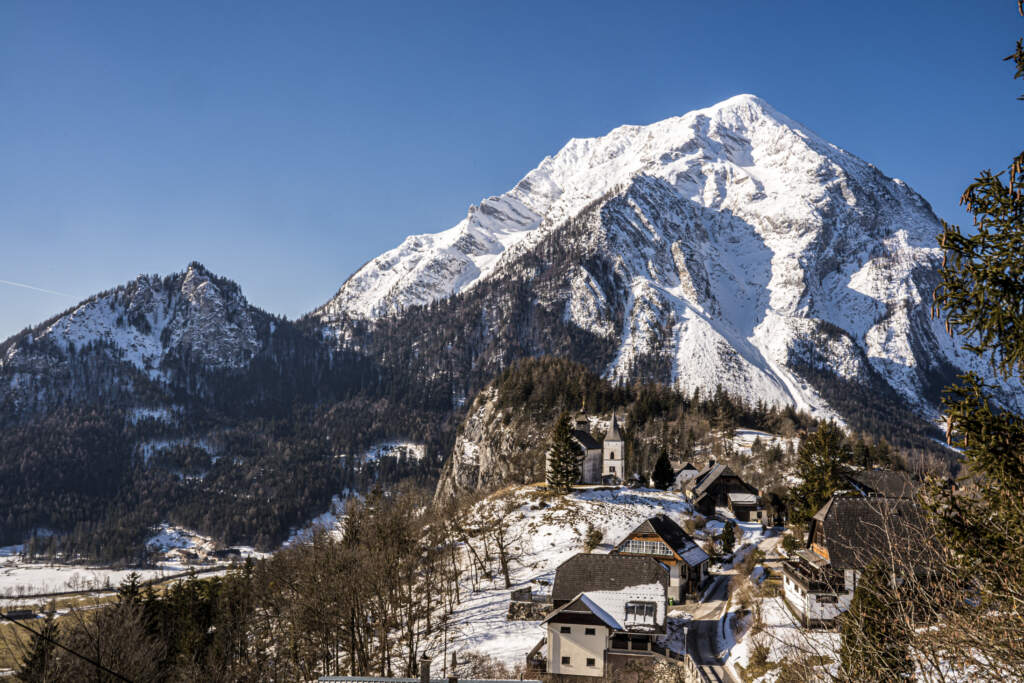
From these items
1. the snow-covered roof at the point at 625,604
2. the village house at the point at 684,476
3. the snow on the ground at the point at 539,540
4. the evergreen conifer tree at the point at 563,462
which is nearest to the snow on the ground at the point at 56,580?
the evergreen conifer tree at the point at 563,462

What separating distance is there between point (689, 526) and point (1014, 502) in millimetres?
71291

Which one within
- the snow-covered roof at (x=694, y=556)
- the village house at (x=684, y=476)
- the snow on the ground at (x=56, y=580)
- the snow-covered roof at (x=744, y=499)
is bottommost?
the snow on the ground at (x=56, y=580)

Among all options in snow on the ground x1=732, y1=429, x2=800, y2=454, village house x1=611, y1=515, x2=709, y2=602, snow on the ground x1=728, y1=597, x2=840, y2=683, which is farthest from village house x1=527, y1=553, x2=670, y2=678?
snow on the ground x1=732, y1=429, x2=800, y2=454

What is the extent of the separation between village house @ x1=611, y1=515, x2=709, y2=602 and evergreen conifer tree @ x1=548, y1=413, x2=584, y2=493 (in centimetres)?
2383

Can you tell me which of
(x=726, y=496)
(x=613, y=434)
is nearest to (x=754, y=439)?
(x=613, y=434)

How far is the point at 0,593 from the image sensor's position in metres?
164

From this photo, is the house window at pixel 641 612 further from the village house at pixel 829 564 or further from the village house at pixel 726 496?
the village house at pixel 726 496

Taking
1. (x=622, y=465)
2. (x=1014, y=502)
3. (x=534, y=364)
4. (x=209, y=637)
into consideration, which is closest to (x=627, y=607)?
(x=1014, y=502)

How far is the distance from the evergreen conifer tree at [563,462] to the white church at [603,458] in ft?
32.9

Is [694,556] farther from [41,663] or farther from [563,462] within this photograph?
[41,663]

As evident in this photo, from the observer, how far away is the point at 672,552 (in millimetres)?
55531

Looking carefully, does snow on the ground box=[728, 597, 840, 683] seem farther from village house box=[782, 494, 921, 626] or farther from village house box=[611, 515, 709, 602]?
village house box=[611, 515, 709, 602]

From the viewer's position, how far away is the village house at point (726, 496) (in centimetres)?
8369

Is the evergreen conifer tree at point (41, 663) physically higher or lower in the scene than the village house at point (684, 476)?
lower
